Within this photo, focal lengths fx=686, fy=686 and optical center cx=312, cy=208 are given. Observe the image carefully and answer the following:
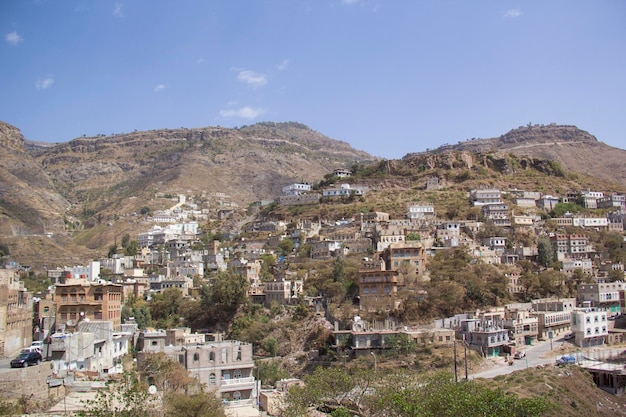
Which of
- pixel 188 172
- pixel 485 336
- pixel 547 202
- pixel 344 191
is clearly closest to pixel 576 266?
pixel 485 336

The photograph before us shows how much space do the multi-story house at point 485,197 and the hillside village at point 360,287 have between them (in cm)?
16

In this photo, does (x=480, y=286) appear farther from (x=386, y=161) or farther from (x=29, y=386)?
(x=386, y=161)

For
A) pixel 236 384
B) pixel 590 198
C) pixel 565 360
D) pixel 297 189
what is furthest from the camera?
pixel 297 189

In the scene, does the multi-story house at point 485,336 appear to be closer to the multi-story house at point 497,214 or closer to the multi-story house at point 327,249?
the multi-story house at point 327,249

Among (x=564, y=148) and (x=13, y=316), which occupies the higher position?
(x=564, y=148)

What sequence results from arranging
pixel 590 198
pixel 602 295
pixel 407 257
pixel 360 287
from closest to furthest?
1. pixel 360 287
2. pixel 602 295
3. pixel 407 257
4. pixel 590 198

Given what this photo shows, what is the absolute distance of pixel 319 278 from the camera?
54.4 meters

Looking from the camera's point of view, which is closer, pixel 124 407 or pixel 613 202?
pixel 124 407

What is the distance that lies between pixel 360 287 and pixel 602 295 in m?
18.8

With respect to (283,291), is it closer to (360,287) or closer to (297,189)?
(360,287)

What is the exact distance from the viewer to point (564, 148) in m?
160

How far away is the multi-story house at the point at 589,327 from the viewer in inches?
1802

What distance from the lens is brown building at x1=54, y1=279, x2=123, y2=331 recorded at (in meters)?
37.8

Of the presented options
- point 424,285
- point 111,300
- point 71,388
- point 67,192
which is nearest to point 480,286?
point 424,285
